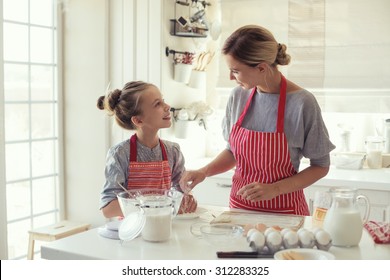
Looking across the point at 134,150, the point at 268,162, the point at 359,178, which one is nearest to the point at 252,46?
the point at 268,162

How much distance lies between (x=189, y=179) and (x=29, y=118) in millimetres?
1676

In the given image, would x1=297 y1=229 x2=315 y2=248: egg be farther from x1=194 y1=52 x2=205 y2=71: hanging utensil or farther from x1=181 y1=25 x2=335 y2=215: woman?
x1=194 y1=52 x2=205 y2=71: hanging utensil

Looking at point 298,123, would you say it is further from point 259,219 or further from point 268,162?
point 259,219

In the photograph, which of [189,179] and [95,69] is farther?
[95,69]

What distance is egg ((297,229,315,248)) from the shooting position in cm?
145

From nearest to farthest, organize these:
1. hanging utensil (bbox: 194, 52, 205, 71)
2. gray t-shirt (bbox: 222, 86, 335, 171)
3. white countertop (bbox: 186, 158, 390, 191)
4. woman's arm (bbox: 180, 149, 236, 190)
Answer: woman's arm (bbox: 180, 149, 236, 190)
gray t-shirt (bbox: 222, 86, 335, 171)
white countertop (bbox: 186, 158, 390, 191)
hanging utensil (bbox: 194, 52, 205, 71)

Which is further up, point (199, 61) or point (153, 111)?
point (199, 61)

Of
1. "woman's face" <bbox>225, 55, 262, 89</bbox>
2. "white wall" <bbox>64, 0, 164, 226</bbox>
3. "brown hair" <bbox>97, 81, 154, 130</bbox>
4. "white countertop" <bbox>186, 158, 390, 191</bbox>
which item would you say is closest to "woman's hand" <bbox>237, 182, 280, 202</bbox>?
"woman's face" <bbox>225, 55, 262, 89</bbox>

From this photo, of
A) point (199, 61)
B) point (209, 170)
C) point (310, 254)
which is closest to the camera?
point (310, 254)

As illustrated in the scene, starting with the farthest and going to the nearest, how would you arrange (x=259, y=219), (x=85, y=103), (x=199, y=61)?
(x=199, y=61), (x=85, y=103), (x=259, y=219)

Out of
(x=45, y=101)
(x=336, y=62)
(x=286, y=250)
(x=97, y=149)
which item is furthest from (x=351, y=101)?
(x=286, y=250)

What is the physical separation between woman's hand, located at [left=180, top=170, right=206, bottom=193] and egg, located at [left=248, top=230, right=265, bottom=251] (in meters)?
0.50

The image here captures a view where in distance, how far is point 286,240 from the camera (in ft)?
4.74

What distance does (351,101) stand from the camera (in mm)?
3453
